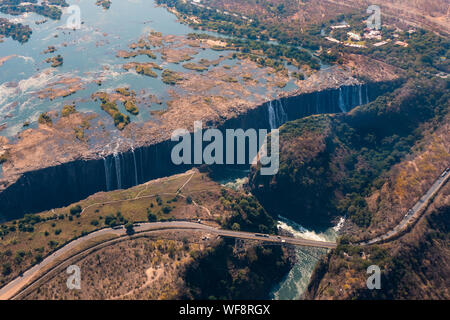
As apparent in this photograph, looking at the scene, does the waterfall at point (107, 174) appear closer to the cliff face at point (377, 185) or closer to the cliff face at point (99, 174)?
the cliff face at point (99, 174)

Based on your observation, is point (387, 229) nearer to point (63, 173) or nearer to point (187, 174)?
point (187, 174)

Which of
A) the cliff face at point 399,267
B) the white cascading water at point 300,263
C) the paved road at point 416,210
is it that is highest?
the paved road at point 416,210

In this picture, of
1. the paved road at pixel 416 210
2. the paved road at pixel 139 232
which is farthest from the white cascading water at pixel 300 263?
the paved road at pixel 416 210
